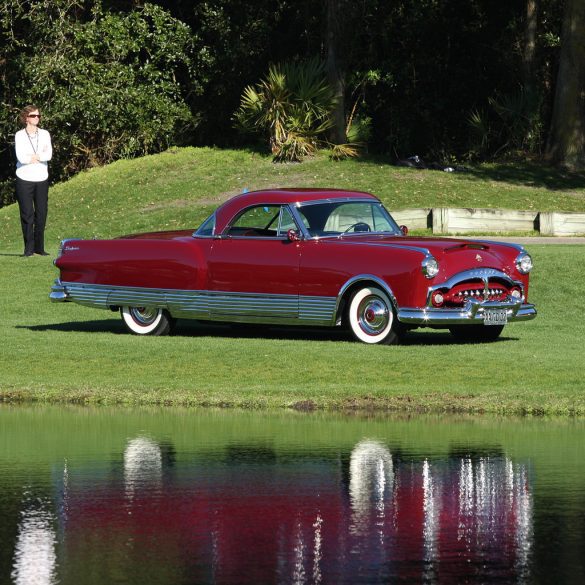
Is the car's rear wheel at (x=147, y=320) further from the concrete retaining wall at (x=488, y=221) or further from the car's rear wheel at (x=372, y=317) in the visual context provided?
the concrete retaining wall at (x=488, y=221)

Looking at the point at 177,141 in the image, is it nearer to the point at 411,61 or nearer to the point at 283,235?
the point at 411,61

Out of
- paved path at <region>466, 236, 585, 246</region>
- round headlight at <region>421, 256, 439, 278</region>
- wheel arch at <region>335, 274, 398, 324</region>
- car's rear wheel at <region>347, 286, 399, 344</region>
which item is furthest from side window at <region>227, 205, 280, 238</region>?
paved path at <region>466, 236, 585, 246</region>

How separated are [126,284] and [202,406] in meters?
4.77

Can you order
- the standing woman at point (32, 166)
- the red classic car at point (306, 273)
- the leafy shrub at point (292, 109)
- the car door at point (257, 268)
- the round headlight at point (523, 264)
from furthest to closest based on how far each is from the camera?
1. the leafy shrub at point (292, 109)
2. the standing woman at point (32, 166)
3. the round headlight at point (523, 264)
4. the car door at point (257, 268)
5. the red classic car at point (306, 273)

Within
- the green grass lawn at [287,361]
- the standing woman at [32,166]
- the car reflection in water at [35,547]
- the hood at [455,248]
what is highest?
the standing woman at [32,166]

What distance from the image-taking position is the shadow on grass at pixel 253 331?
Result: 15.8 meters

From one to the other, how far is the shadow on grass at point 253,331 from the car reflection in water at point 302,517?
6138 millimetres

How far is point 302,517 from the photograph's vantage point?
7.50 meters

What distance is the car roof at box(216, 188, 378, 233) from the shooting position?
15.7m

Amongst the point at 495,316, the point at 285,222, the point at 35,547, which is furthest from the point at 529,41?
the point at 35,547

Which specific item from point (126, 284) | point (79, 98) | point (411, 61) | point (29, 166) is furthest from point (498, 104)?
point (126, 284)

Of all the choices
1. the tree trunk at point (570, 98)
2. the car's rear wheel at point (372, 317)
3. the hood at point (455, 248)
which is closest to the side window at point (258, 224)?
the hood at point (455, 248)

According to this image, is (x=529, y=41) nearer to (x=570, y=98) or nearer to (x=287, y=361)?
(x=570, y=98)

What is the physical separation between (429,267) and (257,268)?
1915mm
